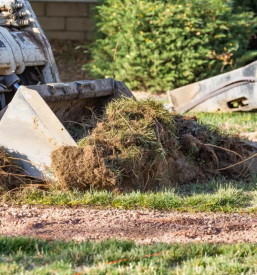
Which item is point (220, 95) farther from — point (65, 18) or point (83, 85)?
point (65, 18)

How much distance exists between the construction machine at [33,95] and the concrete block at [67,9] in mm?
8941

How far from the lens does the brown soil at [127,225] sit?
4090mm

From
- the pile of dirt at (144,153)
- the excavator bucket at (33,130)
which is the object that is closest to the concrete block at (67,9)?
the pile of dirt at (144,153)

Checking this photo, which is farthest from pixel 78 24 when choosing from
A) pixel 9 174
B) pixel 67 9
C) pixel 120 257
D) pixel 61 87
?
pixel 120 257

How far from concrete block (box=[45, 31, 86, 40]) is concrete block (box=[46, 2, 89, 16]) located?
1.72ft

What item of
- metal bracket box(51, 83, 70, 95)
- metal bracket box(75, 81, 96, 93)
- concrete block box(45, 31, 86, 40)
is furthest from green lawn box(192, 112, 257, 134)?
concrete block box(45, 31, 86, 40)

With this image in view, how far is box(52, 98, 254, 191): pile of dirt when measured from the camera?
15.9ft

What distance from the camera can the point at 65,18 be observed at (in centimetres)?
1550

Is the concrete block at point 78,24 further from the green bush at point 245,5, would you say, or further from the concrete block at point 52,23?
the green bush at point 245,5

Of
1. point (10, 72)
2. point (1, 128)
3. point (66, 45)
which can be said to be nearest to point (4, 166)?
point (1, 128)

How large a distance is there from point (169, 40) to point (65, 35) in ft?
17.3

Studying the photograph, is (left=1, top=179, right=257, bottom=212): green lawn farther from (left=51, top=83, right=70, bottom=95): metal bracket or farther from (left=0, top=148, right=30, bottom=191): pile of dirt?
(left=51, top=83, right=70, bottom=95): metal bracket

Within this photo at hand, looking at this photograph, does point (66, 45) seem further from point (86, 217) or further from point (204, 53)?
point (86, 217)

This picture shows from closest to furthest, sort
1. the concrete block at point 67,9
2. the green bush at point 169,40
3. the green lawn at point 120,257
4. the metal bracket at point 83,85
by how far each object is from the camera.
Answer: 1. the green lawn at point 120,257
2. the metal bracket at point 83,85
3. the green bush at point 169,40
4. the concrete block at point 67,9
